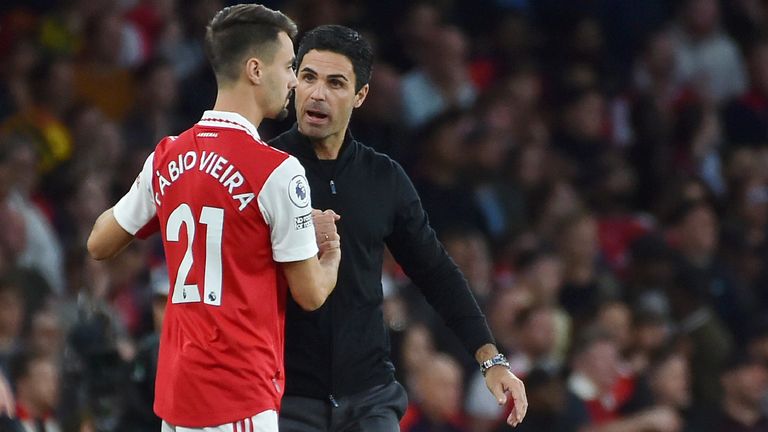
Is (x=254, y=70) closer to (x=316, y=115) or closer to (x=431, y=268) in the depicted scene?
(x=316, y=115)

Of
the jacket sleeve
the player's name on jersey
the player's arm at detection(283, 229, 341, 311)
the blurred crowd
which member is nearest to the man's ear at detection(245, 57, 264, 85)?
the player's name on jersey

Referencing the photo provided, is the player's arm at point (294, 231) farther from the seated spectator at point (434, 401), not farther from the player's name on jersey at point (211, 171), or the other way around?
the seated spectator at point (434, 401)

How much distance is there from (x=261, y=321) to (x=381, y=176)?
2.84ft

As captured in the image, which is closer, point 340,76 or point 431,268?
point 340,76

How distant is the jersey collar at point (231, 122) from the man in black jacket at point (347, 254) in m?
0.58

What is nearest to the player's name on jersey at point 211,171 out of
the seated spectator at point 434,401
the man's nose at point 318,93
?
the man's nose at point 318,93

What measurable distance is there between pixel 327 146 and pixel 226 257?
32.3 inches

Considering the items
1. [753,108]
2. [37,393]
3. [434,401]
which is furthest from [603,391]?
[753,108]

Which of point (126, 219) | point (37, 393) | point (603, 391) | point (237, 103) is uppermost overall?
point (237, 103)

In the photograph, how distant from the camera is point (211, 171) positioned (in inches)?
161

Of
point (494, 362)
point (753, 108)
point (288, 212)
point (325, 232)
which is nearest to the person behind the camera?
point (288, 212)

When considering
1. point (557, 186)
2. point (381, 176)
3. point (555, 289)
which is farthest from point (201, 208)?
point (557, 186)

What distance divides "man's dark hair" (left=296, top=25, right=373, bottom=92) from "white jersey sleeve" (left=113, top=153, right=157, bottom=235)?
2.38 ft

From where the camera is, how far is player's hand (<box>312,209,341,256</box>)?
14.0ft
